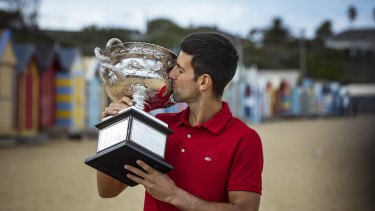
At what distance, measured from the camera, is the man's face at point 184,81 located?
7.48ft

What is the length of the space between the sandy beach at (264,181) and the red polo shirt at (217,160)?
5.44 meters

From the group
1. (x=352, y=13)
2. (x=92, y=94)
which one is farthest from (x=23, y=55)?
(x=352, y=13)

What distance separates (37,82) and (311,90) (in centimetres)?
3440

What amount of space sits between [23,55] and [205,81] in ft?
54.4

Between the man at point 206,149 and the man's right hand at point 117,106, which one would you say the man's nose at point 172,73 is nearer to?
the man at point 206,149

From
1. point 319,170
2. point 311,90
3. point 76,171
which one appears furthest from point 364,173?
point 311,90

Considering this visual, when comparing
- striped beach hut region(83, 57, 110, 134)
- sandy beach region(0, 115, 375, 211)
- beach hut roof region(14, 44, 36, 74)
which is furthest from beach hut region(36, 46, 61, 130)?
sandy beach region(0, 115, 375, 211)

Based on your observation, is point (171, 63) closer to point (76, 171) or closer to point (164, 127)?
point (164, 127)

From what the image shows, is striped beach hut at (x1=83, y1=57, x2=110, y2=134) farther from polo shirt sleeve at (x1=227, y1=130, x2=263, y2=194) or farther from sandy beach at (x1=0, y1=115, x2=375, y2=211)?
polo shirt sleeve at (x1=227, y1=130, x2=263, y2=194)

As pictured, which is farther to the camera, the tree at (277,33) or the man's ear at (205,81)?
the tree at (277,33)

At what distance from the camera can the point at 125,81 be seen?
2.40 metres

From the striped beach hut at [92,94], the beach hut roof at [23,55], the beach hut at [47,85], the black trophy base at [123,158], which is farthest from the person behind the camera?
the striped beach hut at [92,94]

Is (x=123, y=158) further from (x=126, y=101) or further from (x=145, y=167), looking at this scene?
(x=126, y=101)

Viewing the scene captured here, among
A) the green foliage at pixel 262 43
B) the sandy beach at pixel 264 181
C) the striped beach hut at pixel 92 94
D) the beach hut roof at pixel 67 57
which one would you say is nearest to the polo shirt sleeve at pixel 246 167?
the sandy beach at pixel 264 181
